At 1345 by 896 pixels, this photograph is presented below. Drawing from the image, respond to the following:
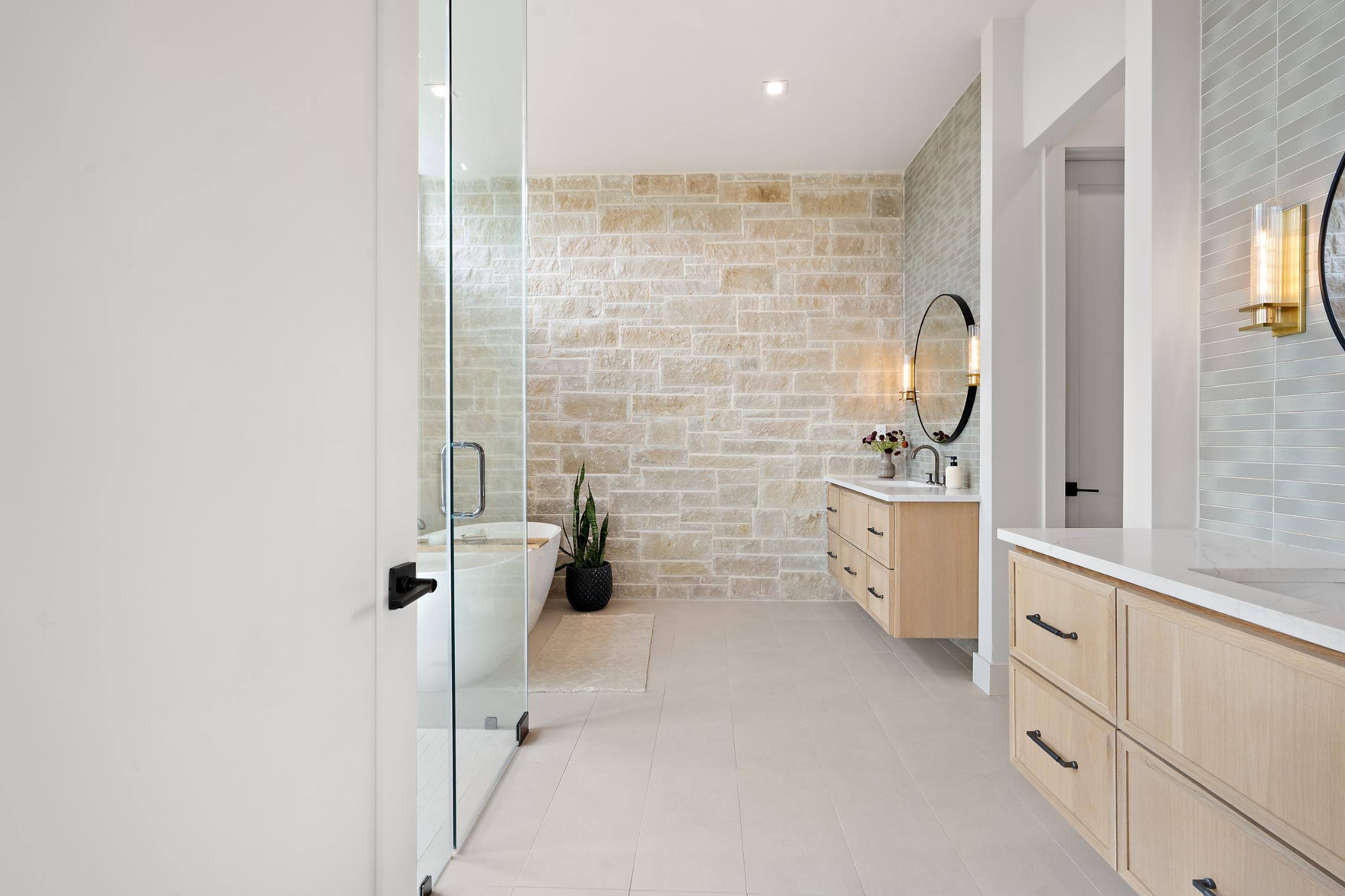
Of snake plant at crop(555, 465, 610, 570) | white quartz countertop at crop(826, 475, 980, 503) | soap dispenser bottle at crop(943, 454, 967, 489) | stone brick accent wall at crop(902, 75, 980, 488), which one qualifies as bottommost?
snake plant at crop(555, 465, 610, 570)

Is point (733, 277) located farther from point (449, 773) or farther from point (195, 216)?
point (195, 216)

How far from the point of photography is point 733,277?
437cm

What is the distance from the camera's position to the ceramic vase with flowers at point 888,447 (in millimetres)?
4059

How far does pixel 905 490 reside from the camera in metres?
3.25

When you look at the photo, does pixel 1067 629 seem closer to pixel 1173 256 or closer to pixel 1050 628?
pixel 1050 628

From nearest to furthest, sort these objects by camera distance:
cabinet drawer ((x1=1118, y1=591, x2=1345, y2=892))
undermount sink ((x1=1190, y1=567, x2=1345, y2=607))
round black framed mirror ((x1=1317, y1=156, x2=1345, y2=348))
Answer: cabinet drawer ((x1=1118, y1=591, x2=1345, y2=892))
undermount sink ((x1=1190, y1=567, x2=1345, y2=607))
round black framed mirror ((x1=1317, y1=156, x2=1345, y2=348))

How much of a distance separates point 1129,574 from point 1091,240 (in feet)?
7.93

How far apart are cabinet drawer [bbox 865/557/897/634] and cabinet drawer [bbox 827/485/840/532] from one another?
25.9 inches

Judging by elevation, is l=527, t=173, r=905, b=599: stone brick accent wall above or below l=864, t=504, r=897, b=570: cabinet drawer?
above

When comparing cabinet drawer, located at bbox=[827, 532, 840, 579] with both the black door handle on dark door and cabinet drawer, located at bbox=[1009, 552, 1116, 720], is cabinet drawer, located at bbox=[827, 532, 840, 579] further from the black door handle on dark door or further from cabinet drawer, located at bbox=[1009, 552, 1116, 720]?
the black door handle on dark door

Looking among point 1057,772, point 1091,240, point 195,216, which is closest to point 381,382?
point 195,216

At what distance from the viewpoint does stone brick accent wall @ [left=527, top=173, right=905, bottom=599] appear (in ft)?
14.3

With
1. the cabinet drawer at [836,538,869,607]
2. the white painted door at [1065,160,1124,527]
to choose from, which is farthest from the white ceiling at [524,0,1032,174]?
the cabinet drawer at [836,538,869,607]

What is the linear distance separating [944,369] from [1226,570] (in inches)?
94.4
